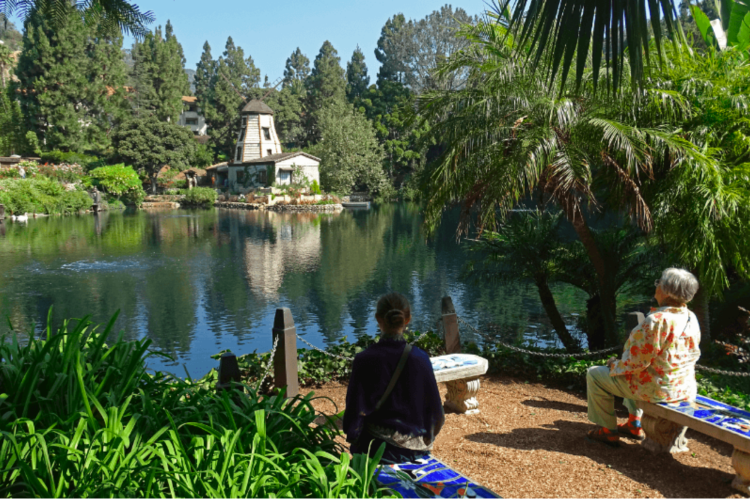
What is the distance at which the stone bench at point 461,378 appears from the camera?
5.35 m

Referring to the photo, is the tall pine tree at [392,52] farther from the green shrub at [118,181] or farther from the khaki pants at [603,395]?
the khaki pants at [603,395]

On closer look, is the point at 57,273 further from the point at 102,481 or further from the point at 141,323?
the point at 102,481

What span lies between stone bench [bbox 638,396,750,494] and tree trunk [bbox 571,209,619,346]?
165 inches

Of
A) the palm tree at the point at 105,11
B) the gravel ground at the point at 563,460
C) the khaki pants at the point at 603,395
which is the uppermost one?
the palm tree at the point at 105,11

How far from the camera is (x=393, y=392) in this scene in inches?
128

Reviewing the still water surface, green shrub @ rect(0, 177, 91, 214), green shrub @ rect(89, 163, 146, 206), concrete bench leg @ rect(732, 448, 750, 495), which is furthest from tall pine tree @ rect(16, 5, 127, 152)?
concrete bench leg @ rect(732, 448, 750, 495)

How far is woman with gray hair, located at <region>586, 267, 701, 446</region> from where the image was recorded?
4.13m

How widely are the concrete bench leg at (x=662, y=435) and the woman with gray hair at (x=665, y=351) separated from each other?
0.22 meters

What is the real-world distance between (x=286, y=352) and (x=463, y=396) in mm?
1728

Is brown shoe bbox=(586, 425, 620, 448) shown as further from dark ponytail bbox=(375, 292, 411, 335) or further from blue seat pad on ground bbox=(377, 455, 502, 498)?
dark ponytail bbox=(375, 292, 411, 335)

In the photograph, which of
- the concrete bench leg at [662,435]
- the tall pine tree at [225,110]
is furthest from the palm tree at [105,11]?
the tall pine tree at [225,110]

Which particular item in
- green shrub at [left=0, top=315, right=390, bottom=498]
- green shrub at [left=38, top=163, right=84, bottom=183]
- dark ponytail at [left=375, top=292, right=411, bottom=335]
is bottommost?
green shrub at [left=0, top=315, right=390, bottom=498]

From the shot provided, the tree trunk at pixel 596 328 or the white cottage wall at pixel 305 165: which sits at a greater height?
the white cottage wall at pixel 305 165

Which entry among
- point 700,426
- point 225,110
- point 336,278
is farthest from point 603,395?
point 225,110
